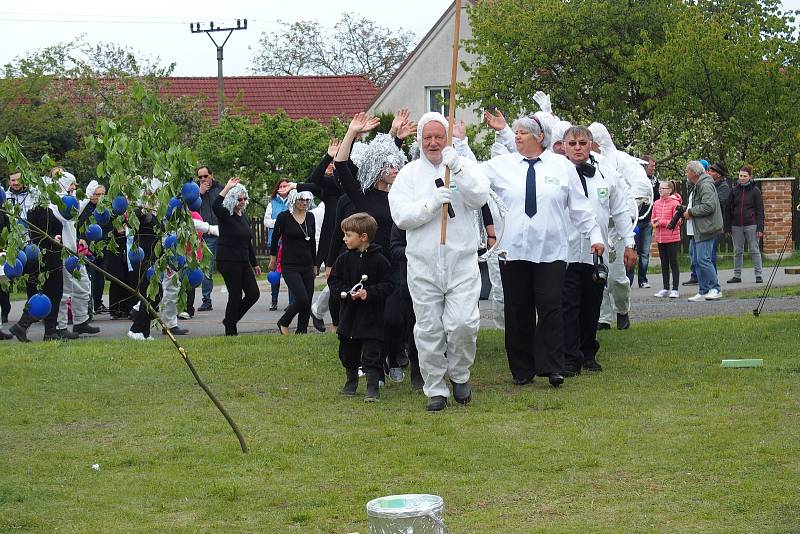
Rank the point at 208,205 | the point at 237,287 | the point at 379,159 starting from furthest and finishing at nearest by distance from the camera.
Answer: the point at 208,205 → the point at 237,287 → the point at 379,159

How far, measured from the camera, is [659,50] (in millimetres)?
31609

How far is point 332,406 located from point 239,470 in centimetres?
220

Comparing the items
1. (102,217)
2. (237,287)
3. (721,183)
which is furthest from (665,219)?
(102,217)

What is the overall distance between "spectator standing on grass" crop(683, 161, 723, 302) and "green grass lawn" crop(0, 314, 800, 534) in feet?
20.3

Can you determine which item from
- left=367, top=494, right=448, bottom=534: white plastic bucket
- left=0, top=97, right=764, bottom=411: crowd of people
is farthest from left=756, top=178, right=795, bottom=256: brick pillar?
left=367, top=494, right=448, bottom=534: white plastic bucket

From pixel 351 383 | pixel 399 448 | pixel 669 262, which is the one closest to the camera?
pixel 399 448

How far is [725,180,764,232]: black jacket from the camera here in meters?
20.6

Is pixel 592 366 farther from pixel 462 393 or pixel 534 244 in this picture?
pixel 462 393

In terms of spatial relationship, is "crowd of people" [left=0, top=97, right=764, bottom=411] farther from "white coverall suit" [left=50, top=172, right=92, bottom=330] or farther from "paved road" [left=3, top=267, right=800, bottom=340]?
"paved road" [left=3, top=267, right=800, bottom=340]

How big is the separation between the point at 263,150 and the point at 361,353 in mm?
21928

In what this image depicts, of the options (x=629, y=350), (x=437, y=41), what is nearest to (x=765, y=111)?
(x=437, y=41)

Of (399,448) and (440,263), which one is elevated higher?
(440,263)

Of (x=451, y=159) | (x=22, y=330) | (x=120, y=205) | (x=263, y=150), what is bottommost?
(x=22, y=330)

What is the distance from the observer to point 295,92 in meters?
54.2
